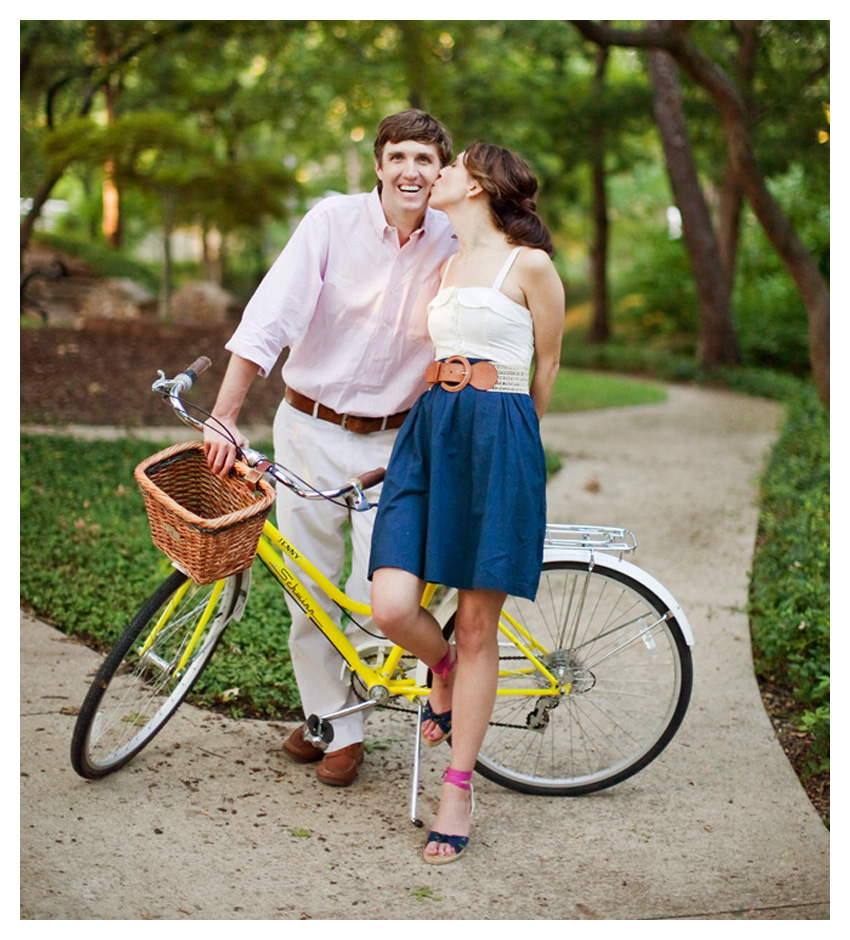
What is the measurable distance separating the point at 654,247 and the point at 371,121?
6866mm

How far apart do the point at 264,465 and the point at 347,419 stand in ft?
1.25

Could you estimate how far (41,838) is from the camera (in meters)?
2.82

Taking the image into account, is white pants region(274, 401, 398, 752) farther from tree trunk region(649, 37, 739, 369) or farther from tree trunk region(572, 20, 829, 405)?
tree trunk region(649, 37, 739, 369)

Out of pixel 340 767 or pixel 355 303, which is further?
pixel 340 767

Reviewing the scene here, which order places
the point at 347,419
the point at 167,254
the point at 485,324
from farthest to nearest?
the point at 167,254 < the point at 347,419 < the point at 485,324

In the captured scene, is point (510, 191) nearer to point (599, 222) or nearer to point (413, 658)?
point (413, 658)

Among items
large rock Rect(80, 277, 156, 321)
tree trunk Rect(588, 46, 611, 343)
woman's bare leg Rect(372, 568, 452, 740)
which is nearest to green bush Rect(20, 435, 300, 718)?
woman's bare leg Rect(372, 568, 452, 740)

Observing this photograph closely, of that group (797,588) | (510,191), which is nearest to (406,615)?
(510,191)

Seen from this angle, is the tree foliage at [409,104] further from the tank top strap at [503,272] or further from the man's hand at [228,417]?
the tank top strap at [503,272]

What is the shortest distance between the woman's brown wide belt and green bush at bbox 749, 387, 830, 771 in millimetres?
1614

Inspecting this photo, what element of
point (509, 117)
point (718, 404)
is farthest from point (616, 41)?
point (509, 117)

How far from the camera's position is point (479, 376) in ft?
9.00

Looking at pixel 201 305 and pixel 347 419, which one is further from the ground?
pixel 201 305

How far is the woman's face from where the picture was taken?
2816 mm
